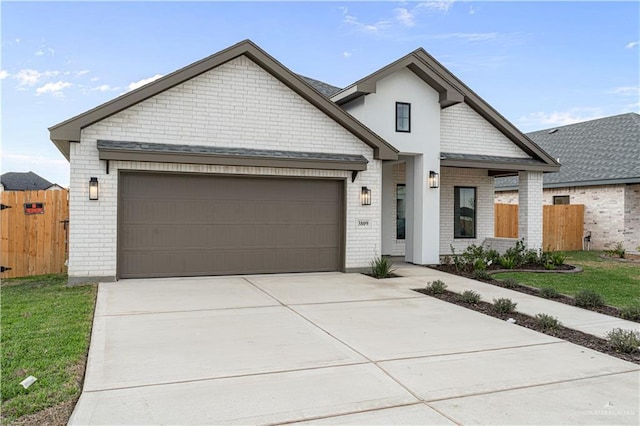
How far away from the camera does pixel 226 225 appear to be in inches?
434

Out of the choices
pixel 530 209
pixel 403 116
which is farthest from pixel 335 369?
pixel 530 209

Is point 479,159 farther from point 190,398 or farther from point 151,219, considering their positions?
point 190,398

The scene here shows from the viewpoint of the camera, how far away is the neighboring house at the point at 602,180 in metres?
18.4

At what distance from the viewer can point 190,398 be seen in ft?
13.1

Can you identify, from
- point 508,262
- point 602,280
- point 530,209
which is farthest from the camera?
point 530,209

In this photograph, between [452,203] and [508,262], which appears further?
[452,203]

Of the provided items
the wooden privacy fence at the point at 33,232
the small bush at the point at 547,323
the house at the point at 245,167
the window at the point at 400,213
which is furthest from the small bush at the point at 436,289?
the wooden privacy fence at the point at 33,232

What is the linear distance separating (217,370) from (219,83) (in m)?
7.61

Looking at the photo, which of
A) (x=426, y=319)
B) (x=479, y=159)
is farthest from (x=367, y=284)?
(x=479, y=159)

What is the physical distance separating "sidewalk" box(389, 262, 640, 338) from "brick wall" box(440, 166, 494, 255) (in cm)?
394

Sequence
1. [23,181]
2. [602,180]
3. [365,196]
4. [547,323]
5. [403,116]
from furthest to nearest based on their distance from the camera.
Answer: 1. [23,181]
2. [602,180]
3. [403,116]
4. [365,196]
5. [547,323]

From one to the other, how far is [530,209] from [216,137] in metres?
9.96

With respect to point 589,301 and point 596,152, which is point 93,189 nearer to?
point 589,301

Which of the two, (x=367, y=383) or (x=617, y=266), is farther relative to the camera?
(x=617, y=266)
